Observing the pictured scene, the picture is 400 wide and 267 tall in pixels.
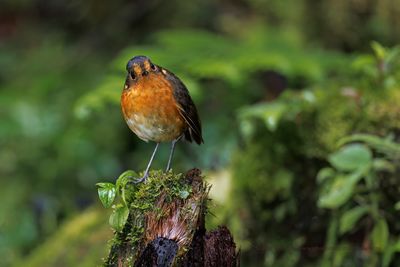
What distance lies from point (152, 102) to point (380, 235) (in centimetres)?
138

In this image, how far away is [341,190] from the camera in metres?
3.69

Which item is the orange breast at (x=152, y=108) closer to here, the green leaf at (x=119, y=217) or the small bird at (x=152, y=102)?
the small bird at (x=152, y=102)

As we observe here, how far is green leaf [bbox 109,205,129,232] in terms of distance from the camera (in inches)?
113

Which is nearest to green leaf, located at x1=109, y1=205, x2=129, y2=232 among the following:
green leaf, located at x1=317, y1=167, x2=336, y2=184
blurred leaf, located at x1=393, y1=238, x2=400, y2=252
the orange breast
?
the orange breast

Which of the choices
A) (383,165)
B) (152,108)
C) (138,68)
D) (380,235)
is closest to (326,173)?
(383,165)

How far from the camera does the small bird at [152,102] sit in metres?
3.18

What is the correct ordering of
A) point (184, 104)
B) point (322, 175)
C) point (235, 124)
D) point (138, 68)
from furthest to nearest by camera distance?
point (235, 124), point (322, 175), point (184, 104), point (138, 68)

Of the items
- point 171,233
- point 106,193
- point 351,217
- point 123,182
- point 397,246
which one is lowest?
point 171,233

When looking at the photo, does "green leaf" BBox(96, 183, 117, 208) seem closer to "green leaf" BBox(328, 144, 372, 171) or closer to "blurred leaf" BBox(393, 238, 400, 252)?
"green leaf" BBox(328, 144, 372, 171)

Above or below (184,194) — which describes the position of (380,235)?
above

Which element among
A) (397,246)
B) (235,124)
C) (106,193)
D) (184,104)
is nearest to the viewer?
(106,193)

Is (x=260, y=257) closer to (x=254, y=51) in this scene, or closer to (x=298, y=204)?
(x=298, y=204)

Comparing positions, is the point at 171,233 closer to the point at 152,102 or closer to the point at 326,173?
the point at 152,102

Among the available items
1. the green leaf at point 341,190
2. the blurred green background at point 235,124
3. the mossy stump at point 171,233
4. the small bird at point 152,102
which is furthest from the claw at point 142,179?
the green leaf at point 341,190
